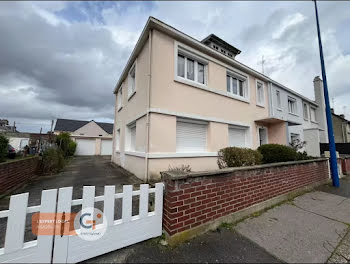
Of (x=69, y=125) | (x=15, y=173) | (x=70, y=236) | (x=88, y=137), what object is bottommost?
(x=70, y=236)

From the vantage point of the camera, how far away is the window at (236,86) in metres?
8.42

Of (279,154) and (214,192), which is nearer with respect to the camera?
(214,192)

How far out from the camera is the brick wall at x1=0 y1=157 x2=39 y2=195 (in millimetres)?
4181

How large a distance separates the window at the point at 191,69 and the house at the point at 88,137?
64.0ft

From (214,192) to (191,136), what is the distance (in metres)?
3.86

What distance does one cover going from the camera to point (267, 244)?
2391 millimetres

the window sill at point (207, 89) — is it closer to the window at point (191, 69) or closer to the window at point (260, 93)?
the window at point (191, 69)

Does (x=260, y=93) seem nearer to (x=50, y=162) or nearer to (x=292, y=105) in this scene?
(x=292, y=105)

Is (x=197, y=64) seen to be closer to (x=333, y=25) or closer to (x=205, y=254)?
(x=333, y=25)

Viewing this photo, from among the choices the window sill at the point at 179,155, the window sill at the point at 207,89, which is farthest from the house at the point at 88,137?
the window sill at the point at 207,89

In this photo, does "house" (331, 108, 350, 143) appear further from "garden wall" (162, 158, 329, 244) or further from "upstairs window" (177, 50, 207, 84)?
"garden wall" (162, 158, 329, 244)

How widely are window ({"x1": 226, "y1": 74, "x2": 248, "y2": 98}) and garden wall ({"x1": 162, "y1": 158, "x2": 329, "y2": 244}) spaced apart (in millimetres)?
5515

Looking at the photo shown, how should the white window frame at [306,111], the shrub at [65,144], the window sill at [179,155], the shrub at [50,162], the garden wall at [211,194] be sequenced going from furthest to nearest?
the shrub at [65,144] < the white window frame at [306,111] < the shrub at [50,162] < the window sill at [179,155] < the garden wall at [211,194]

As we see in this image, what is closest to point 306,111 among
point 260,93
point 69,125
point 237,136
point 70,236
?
point 260,93
